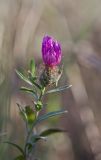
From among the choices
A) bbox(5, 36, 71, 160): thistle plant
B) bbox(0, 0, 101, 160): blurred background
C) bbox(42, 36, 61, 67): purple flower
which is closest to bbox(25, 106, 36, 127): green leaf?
bbox(5, 36, 71, 160): thistle plant

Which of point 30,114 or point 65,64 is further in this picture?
point 65,64

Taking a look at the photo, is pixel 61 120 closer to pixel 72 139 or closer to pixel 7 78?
pixel 72 139

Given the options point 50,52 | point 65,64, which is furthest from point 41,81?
point 65,64

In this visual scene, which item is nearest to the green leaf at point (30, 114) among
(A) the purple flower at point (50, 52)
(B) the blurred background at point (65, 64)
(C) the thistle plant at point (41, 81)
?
(C) the thistle plant at point (41, 81)

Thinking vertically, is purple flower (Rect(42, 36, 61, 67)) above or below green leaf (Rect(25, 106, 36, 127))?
above

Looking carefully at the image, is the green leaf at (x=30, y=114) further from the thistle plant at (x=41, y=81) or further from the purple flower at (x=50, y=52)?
the purple flower at (x=50, y=52)

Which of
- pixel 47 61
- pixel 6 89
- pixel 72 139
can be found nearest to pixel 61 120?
pixel 72 139

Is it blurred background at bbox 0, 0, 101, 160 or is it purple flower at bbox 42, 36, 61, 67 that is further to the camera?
blurred background at bbox 0, 0, 101, 160

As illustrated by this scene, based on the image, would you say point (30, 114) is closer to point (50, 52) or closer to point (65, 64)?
point (50, 52)

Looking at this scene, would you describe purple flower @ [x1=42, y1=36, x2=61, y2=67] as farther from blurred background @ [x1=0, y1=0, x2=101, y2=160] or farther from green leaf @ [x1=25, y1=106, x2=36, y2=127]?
blurred background @ [x1=0, y1=0, x2=101, y2=160]
